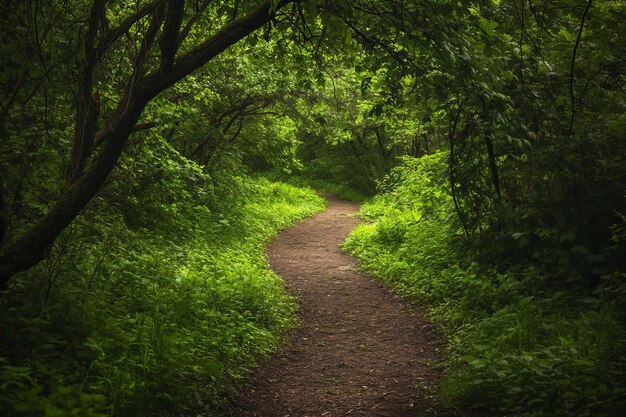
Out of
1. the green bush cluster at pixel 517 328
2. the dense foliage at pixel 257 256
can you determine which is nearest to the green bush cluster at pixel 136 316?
the dense foliage at pixel 257 256

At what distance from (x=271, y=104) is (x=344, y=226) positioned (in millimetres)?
5722

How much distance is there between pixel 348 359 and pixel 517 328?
2193 mm

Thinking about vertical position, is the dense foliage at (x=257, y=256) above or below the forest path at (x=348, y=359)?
above

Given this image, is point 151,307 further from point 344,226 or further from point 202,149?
point 344,226

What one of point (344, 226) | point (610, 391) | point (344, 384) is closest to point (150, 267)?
point (344, 384)

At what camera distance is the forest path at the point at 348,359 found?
489 centimetres

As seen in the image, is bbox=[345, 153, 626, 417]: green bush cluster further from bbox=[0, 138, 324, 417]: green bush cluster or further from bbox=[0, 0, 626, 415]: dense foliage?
bbox=[0, 138, 324, 417]: green bush cluster

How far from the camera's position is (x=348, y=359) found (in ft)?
20.2

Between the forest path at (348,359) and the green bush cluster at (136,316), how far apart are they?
370 millimetres

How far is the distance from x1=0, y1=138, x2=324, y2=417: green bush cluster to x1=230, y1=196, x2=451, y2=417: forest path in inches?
14.6

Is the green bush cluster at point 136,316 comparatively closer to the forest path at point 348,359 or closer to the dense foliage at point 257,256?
the dense foliage at point 257,256

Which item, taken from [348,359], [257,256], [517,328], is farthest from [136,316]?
[257,256]

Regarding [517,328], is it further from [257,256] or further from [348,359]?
[257,256]

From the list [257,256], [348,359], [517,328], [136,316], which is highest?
[136,316]
